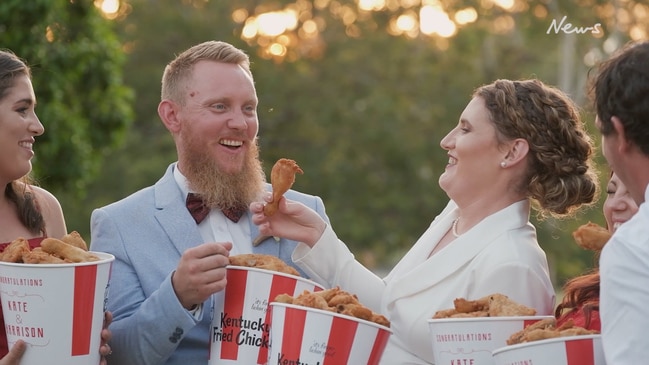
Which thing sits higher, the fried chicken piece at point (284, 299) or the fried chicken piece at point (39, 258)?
the fried chicken piece at point (39, 258)

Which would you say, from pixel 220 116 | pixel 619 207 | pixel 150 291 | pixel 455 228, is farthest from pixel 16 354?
pixel 619 207

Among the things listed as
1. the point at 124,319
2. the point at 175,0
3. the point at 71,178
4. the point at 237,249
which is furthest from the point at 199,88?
the point at 175,0

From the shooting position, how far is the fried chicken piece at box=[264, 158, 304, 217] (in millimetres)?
4566

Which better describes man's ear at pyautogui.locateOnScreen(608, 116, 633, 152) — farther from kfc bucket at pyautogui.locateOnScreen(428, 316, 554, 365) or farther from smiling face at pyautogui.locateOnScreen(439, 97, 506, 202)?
smiling face at pyautogui.locateOnScreen(439, 97, 506, 202)

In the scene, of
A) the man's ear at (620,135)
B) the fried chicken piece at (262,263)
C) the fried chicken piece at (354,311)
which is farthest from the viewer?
the fried chicken piece at (262,263)

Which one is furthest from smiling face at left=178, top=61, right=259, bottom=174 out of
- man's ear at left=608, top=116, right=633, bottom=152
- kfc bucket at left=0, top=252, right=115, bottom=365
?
man's ear at left=608, top=116, right=633, bottom=152

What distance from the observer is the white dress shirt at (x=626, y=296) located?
293 cm

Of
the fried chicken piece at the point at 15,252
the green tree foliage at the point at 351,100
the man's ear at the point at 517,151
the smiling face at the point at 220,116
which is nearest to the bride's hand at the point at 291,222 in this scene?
the smiling face at the point at 220,116

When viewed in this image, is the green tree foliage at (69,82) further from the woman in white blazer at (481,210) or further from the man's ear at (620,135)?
the man's ear at (620,135)

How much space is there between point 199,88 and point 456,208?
1303 mm

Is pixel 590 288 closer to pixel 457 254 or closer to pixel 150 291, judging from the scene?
pixel 457 254

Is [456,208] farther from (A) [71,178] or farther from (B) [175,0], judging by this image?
(B) [175,0]

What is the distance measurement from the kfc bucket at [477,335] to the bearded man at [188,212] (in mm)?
1079

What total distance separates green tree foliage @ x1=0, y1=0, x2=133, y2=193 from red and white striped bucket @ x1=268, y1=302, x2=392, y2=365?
6.85 metres
